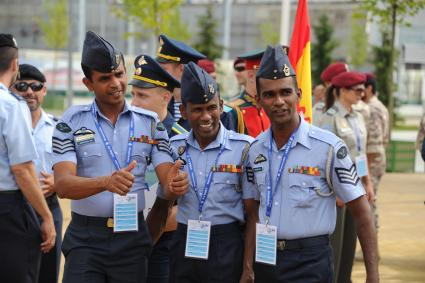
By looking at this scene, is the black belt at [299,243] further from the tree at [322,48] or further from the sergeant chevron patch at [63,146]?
the tree at [322,48]

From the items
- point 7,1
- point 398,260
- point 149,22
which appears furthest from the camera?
point 7,1

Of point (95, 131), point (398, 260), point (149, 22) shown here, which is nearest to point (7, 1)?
point (149, 22)

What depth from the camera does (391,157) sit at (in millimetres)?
20562

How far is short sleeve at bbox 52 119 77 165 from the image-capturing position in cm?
487

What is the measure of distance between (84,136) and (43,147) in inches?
84.4

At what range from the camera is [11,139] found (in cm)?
557

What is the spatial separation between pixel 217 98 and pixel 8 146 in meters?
1.46

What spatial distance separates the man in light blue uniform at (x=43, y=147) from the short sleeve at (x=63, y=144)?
6.02ft

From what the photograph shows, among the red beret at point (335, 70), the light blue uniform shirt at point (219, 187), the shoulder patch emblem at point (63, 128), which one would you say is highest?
the red beret at point (335, 70)

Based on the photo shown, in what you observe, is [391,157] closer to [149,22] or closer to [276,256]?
[149,22]

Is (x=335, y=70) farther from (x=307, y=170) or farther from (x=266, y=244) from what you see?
(x=266, y=244)

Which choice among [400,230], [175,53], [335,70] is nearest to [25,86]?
[175,53]

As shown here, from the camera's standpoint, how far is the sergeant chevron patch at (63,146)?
4.89m

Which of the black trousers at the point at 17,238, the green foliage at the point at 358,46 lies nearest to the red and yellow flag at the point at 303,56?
the black trousers at the point at 17,238
